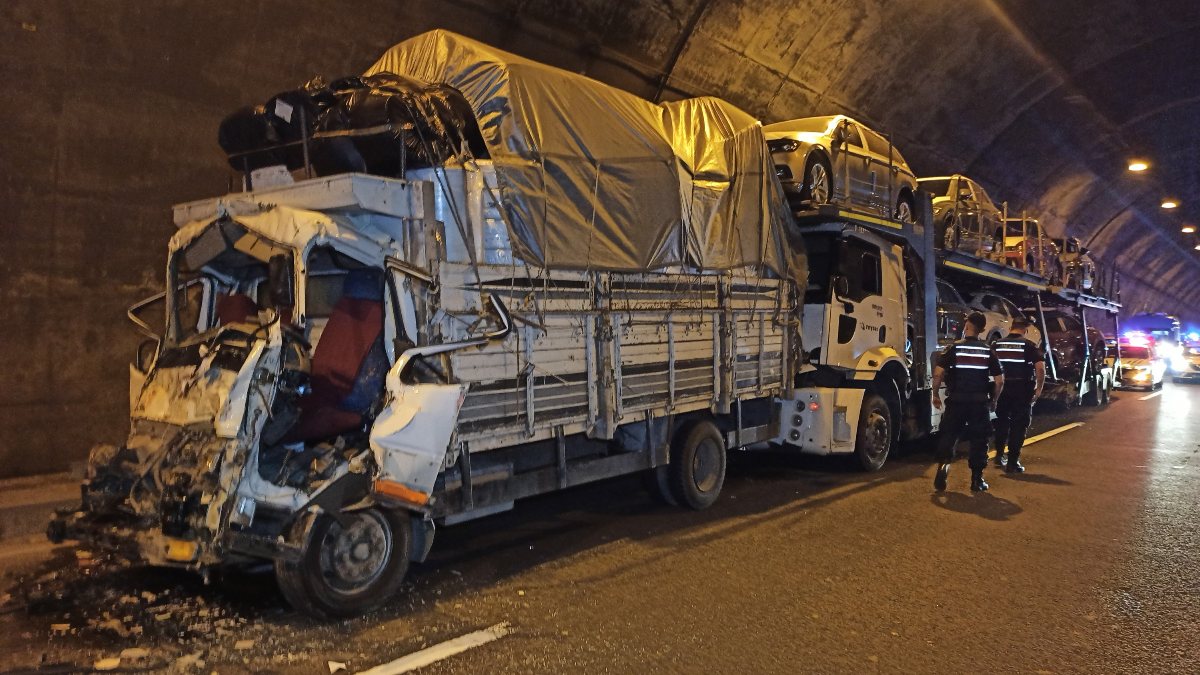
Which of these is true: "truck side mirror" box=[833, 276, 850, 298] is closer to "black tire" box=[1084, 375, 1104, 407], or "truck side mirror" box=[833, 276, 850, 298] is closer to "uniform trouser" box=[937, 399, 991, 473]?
"uniform trouser" box=[937, 399, 991, 473]

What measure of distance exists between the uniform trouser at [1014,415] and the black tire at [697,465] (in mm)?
4002

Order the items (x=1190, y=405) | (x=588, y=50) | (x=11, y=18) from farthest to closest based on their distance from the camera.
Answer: (x=1190, y=405)
(x=588, y=50)
(x=11, y=18)

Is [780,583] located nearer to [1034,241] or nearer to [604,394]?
[604,394]

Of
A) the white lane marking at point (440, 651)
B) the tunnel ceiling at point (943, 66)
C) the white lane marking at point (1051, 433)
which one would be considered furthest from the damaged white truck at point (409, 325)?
the white lane marking at point (1051, 433)

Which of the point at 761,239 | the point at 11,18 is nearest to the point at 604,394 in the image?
the point at 761,239

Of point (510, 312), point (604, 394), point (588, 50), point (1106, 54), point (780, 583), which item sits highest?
point (1106, 54)

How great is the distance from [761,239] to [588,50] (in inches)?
189

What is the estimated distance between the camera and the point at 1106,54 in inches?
671

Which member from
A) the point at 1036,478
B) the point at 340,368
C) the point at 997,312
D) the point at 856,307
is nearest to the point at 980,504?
the point at 1036,478

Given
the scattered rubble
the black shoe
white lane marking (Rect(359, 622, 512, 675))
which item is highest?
the black shoe

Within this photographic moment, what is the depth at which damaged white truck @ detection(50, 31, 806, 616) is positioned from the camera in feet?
15.3

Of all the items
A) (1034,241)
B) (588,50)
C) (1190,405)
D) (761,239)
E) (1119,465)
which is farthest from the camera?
(1190,405)

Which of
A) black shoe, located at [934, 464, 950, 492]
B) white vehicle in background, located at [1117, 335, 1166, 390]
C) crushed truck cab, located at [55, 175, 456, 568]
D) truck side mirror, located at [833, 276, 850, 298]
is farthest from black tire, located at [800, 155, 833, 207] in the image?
white vehicle in background, located at [1117, 335, 1166, 390]

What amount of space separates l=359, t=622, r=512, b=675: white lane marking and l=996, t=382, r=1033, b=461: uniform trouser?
7.37 metres
